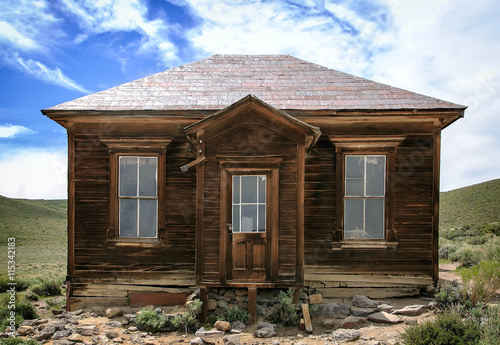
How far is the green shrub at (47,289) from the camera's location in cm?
964

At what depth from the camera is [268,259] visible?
688cm

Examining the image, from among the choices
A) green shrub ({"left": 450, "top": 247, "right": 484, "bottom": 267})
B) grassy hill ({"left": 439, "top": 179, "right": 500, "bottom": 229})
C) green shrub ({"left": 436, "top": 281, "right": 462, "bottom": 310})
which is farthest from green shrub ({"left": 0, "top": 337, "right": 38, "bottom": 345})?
grassy hill ({"left": 439, "top": 179, "right": 500, "bottom": 229})

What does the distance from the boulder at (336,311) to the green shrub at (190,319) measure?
97.9 inches

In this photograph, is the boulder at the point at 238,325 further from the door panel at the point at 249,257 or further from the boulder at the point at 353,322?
the boulder at the point at 353,322

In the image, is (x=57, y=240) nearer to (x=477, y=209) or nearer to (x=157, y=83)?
(x=157, y=83)

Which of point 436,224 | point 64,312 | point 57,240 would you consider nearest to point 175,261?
point 64,312

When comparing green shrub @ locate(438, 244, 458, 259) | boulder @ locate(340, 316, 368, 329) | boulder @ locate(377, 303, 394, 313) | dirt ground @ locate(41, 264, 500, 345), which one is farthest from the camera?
green shrub @ locate(438, 244, 458, 259)

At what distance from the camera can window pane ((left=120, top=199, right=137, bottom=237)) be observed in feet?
26.2

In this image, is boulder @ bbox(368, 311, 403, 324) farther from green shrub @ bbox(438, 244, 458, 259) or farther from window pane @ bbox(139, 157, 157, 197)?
green shrub @ bbox(438, 244, 458, 259)

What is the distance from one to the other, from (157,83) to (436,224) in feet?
23.8

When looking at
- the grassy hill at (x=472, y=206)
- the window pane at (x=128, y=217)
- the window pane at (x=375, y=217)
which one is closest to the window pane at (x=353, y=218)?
the window pane at (x=375, y=217)

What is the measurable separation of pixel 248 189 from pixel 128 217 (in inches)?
115

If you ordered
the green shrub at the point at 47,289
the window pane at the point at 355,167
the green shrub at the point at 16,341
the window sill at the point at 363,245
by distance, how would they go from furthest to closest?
the green shrub at the point at 47,289
the window pane at the point at 355,167
the window sill at the point at 363,245
the green shrub at the point at 16,341

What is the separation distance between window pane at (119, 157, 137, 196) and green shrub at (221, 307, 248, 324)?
3262mm
